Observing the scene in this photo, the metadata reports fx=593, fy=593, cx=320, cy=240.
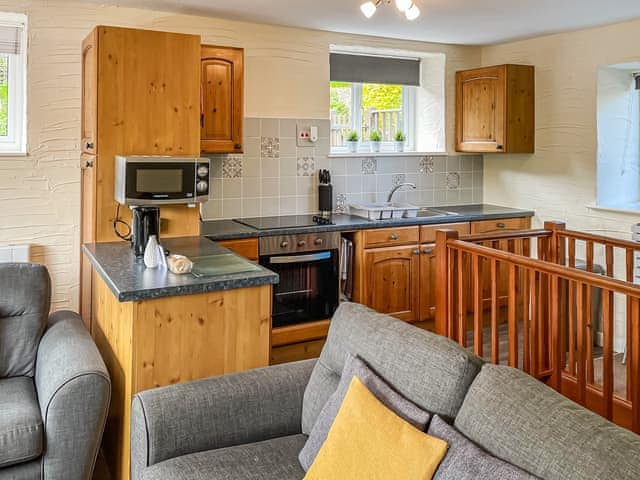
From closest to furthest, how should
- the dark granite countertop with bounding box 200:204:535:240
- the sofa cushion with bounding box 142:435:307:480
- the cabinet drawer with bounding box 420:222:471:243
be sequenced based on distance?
1. the sofa cushion with bounding box 142:435:307:480
2. the dark granite countertop with bounding box 200:204:535:240
3. the cabinet drawer with bounding box 420:222:471:243

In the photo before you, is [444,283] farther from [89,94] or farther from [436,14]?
[89,94]

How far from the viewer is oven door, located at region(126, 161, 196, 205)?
3.05 meters

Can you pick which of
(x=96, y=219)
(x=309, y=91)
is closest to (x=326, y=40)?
(x=309, y=91)

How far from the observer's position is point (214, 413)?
79.7 inches

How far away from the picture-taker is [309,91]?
4.59m

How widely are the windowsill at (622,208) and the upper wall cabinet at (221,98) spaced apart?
107 inches

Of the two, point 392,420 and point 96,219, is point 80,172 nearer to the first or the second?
point 96,219

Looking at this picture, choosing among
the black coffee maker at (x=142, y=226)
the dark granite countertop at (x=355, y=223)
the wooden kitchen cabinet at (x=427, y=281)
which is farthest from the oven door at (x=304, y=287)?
the black coffee maker at (x=142, y=226)

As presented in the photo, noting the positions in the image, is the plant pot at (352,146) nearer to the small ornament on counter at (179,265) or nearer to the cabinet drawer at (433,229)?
the cabinet drawer at (433,229)

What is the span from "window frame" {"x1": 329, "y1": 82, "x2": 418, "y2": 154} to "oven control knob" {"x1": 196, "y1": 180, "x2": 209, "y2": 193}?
5.61ft

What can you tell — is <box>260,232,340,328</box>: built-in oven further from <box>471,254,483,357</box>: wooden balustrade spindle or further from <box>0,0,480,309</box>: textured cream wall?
<box>471,254,483,357</box>: wooden balustrade spindle

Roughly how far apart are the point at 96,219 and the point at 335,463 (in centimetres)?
221

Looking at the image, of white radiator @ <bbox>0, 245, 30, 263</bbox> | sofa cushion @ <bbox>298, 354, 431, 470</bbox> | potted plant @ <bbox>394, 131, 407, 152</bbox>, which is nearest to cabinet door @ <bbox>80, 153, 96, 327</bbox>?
white radiator @ <bbox>0, 245, 30, 263</bbox>

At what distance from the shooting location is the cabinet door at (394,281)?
14.1 ft
